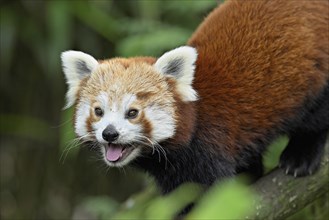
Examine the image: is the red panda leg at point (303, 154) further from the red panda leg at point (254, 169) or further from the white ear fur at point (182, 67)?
the white ear fur at point (182, 67)

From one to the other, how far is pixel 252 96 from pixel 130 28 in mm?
1527

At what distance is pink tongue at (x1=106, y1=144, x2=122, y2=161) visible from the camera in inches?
117

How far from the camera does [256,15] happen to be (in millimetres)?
3270

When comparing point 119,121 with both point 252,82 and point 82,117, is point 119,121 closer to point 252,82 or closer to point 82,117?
point 82,117

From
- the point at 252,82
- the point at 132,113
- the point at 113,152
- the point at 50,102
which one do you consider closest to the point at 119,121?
the point at 132,113

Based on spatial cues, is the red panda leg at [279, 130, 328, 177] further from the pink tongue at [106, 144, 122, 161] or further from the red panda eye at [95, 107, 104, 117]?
the red panda eye at [95, 107, 104, 117]

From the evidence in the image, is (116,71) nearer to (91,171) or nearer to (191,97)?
(191,97)

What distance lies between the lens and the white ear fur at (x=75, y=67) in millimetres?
3123

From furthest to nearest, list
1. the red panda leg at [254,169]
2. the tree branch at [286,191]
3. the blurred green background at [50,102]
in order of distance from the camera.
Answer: the blurred green background at [50,102]
the red panda leg at [254,169]
the tree branch at [286,191]

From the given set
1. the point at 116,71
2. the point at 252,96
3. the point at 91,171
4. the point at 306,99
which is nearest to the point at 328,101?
the point at 306,99

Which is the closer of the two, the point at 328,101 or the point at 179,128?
the point at 179,128

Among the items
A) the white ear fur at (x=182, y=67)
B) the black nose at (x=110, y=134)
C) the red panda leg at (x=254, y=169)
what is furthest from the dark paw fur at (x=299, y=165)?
the black nose at (x=110, y=134)

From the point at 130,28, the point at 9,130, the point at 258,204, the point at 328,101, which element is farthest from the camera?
the point at 9,130

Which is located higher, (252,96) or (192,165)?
(252,96)
